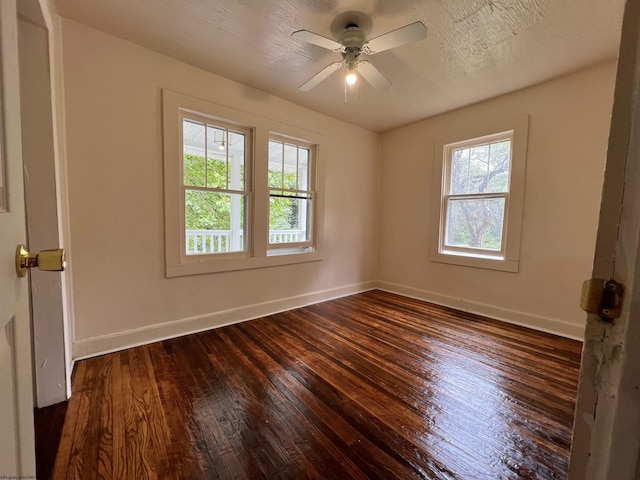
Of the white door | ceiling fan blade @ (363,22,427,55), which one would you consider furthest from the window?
the white door

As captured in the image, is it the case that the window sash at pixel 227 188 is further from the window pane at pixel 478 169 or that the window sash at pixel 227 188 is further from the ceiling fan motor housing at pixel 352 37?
the window pane at pixel 478 169

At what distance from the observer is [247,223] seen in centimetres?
301

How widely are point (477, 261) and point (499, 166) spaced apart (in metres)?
1.12

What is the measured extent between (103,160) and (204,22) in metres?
1.28

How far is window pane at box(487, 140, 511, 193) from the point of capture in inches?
120

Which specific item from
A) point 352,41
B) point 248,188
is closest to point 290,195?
point 248,188

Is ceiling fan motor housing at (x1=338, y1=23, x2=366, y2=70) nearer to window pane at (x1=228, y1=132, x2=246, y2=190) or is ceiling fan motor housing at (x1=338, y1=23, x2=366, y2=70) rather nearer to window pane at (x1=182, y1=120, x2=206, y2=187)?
window pane at (x1=228, y1=132, x2=246, y2=190)

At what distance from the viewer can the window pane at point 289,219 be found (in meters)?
3.28

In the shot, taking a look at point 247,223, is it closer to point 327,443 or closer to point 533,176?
point 327,443

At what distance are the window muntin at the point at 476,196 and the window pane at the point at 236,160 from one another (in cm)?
254

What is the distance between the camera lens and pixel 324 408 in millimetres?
1595

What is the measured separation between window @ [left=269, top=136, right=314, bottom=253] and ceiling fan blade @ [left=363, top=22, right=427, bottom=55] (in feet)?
5.32

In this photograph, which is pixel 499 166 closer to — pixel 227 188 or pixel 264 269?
pixel 264 269

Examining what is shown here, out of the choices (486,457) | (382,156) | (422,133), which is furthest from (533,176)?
(486,457)
